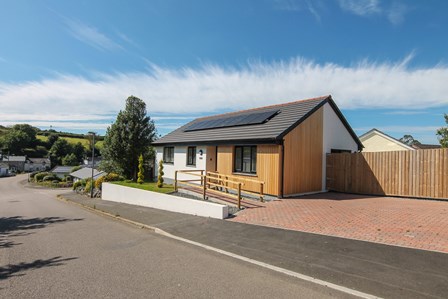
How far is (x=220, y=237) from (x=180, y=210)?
5.03 m

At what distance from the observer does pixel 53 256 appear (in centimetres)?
667

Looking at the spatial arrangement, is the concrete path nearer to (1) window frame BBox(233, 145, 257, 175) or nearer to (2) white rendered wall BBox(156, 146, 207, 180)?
(1) window frame BBox(233, 145, 257, 175)

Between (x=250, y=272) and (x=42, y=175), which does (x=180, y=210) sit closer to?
(x=250, y=272)

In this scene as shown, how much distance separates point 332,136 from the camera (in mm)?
16625

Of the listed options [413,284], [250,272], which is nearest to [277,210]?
[250,272]

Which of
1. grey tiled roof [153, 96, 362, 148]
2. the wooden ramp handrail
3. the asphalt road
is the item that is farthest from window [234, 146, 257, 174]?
the asphalt road

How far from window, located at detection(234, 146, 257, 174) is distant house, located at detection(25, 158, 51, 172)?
11489cm

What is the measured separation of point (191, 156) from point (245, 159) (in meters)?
5.36

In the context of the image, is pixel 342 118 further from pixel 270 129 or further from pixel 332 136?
pixel 270 129

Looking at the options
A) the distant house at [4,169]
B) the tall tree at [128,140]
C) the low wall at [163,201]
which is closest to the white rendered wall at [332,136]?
the low wall at [163,201]

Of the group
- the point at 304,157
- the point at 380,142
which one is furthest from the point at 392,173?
the point at 380,142

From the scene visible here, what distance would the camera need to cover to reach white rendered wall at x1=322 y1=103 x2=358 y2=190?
16.0 m

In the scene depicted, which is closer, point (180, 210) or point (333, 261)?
point (333, 261)

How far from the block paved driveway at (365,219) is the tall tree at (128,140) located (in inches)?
717
